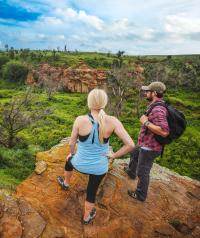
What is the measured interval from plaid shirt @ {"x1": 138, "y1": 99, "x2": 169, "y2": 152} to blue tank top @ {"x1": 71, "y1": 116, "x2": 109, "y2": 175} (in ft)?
4.61

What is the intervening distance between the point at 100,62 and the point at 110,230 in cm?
8777

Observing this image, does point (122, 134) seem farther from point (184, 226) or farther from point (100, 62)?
point (100, 62)

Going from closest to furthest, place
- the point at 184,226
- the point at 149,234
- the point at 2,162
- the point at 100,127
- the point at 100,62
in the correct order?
1. the point at 100,127
2. the point at 149,234
3. the point at 184,226
4. the point at 2,162
5. the point at 100,62

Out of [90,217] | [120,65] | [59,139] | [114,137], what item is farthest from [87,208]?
[120,65]

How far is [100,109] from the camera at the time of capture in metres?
4.97

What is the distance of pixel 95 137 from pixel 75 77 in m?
72.2

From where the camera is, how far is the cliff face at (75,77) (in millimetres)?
75312

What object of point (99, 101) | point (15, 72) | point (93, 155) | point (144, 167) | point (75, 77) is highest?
point (99, 101)

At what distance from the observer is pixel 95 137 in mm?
4969

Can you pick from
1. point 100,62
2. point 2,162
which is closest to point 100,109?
point 2,162

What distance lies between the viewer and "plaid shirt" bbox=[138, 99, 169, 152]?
19.7 ft

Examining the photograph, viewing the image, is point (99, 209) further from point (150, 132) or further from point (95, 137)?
point (95, 137)

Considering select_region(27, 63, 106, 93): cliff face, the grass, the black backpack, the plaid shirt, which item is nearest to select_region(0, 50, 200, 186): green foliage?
the grass

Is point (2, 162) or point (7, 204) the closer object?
point (7, 204)
